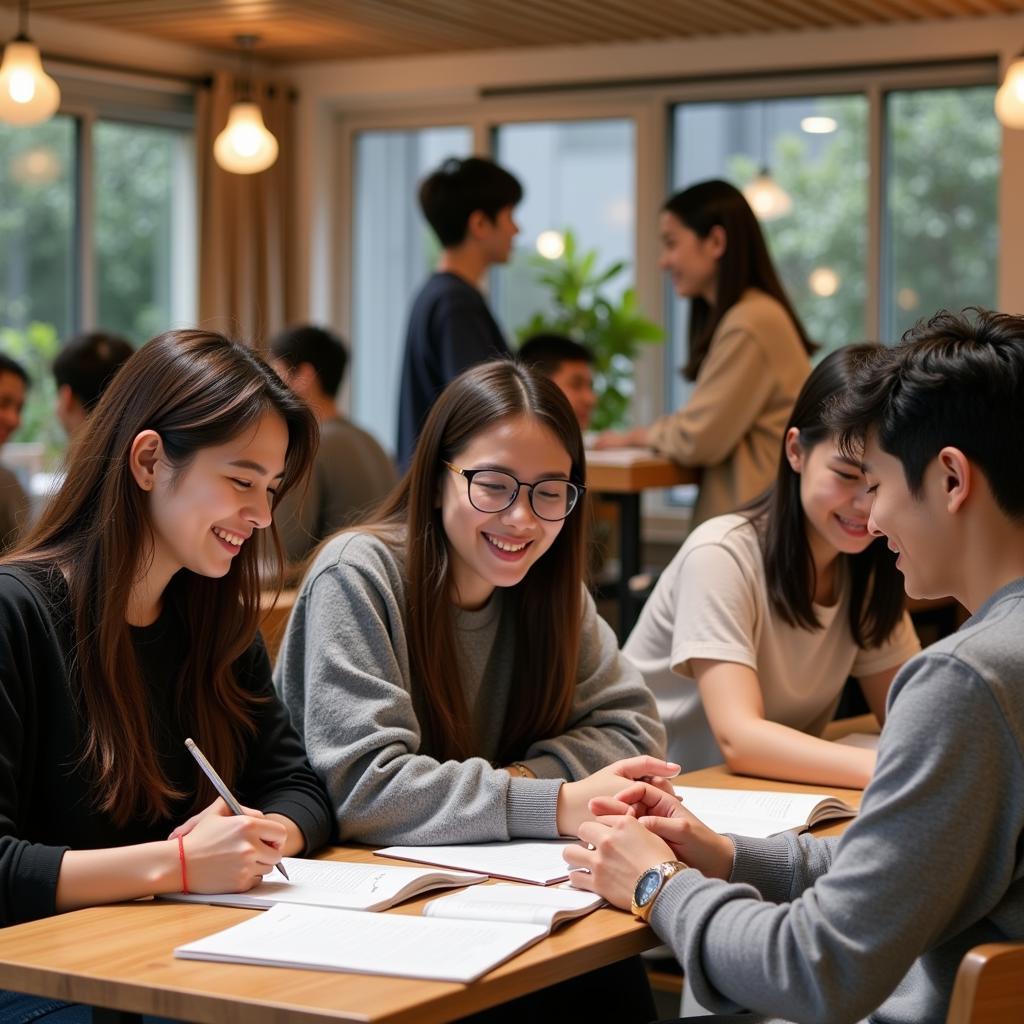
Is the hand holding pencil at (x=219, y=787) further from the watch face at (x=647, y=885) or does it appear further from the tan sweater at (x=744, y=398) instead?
the tan sweater at (x=744, y=398)

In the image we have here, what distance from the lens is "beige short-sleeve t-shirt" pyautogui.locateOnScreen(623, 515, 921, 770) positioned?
8.25 feet

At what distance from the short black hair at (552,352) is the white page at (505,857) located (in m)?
3.08

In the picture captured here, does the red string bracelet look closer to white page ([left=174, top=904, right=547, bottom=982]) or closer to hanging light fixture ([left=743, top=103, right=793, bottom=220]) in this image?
white page ([left=174, top=904, right=547, bottom=982])

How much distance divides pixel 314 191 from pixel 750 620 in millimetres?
5192

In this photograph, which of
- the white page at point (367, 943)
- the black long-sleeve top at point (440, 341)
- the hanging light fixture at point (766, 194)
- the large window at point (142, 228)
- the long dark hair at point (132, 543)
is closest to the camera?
the white page at point (367, 943)

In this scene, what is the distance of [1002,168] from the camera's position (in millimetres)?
5805

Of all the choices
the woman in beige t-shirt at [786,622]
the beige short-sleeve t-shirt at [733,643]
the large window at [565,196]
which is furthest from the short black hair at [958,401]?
the large window at [565,196]

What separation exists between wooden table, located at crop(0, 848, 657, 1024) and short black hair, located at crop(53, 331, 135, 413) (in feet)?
10.1

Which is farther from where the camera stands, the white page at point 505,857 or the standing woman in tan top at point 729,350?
the standing woman in tan top at point 729,350

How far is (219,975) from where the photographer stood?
141 cm

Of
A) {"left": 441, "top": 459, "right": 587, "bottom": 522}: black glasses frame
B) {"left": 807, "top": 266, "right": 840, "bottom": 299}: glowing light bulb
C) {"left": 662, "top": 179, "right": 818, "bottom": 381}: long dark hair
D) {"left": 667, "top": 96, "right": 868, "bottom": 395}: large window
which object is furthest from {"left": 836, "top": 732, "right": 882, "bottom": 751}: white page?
{"left": 807, "top": 266, "right": 840, "bottom": 299}: glowing light bulb

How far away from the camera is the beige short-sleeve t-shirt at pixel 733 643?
8.25 ft

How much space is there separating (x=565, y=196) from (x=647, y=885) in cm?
553

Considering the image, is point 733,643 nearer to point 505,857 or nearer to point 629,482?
point 505,857
